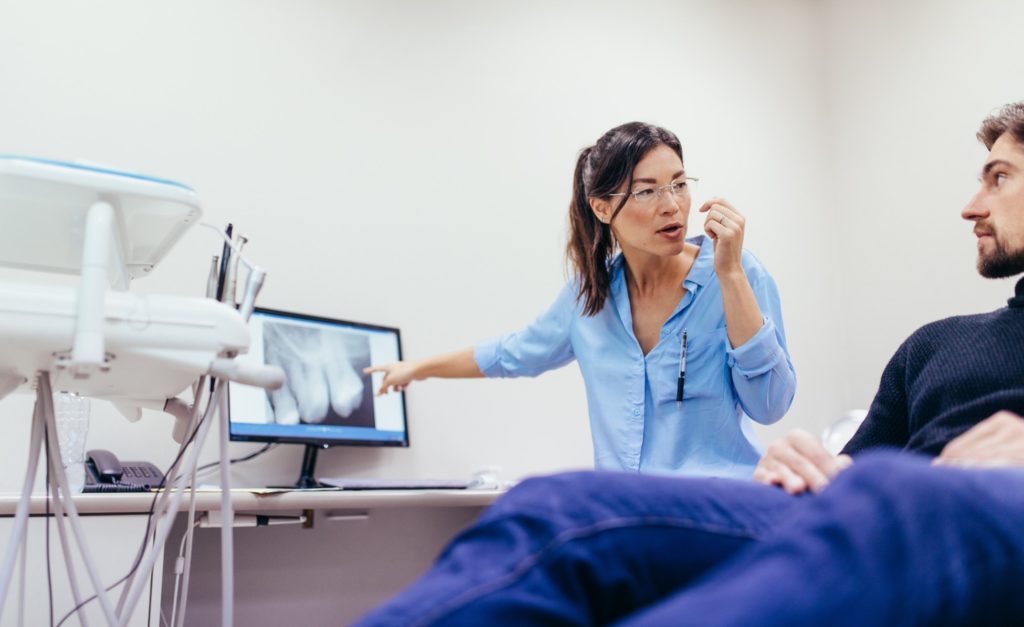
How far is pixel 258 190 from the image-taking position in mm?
2459

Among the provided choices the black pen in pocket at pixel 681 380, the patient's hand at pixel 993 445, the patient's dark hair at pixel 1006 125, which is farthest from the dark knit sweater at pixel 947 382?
the black pen in pocket at pixel 681 380

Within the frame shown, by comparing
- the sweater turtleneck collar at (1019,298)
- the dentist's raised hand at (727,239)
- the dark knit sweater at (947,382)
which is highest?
the dentist's raised hand at (727,239)

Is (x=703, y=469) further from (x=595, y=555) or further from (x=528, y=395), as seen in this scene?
(x=595, y=555)

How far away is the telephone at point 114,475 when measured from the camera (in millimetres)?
1801

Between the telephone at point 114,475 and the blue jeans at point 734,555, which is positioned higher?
the telephone at point 114,475

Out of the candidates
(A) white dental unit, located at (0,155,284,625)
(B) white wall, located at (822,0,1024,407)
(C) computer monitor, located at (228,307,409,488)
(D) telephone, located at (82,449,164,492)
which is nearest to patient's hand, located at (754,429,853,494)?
(A) white dental unit, located at (0,155,284,625)

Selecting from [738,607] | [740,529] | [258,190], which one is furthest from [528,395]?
[738,607]

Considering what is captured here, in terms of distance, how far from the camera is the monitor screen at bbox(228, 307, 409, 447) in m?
2.20

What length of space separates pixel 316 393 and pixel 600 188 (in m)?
0.91

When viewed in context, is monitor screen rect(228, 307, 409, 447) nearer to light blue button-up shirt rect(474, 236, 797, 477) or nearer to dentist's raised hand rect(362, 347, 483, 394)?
dentist's raised hand rect(362, 347, 483, 394)

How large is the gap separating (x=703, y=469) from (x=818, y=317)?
1877 millimetres

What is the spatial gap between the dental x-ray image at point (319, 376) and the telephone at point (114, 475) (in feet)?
1.08

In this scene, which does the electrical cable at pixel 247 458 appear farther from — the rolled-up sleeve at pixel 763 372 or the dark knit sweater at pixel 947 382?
the dark knit sweater at pixel 947 382

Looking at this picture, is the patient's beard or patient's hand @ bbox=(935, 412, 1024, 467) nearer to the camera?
patient's hand @ bbox=(935, 412, 1024, 467)
